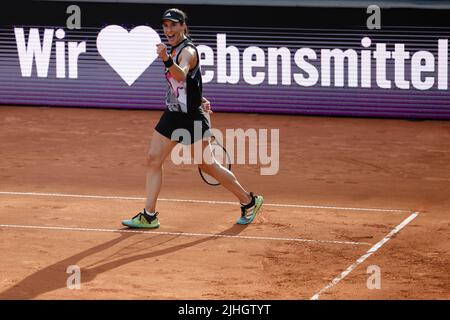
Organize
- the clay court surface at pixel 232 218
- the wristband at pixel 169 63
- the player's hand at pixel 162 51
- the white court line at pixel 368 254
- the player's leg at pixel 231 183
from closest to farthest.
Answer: the white court line at pixel 368 254, the clay court surface at pixel 232 218, the player's hand at pixel 162 51, the wristband at pixel 169 63, the player's leg at pixel 231 183

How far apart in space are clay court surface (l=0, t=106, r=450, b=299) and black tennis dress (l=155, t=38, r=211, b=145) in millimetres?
1041

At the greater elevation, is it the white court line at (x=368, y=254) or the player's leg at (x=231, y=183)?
the player's leg at (x=231, y=183)

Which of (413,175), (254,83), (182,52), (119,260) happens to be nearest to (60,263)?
(119,260)

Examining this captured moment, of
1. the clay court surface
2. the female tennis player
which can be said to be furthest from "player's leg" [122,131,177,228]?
the clay court surface

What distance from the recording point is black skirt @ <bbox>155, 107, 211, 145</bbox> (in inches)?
452

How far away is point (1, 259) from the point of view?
10.5 metres

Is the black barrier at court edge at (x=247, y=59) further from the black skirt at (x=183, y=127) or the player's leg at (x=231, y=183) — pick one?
the black skirt at (x=183, y=127)

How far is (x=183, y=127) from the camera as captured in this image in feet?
37.8

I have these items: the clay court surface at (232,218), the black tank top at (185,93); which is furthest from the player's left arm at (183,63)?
the clay court surface at (232,218)

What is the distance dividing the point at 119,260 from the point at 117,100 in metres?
9.89

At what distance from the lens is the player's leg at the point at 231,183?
457 inches

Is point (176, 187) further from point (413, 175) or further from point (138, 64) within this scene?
point (138, 64)

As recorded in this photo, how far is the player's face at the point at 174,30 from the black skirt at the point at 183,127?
2.48 ft

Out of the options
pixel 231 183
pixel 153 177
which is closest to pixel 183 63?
pixel 153 177
